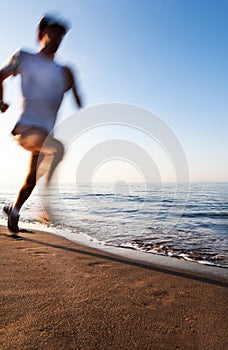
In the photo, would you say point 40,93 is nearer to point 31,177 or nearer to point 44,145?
point 44,145

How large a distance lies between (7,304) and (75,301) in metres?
0.36

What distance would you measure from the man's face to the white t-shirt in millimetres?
172

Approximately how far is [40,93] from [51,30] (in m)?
0.73

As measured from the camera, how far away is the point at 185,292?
5.76 ft

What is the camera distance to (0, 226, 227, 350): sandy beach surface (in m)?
1.11

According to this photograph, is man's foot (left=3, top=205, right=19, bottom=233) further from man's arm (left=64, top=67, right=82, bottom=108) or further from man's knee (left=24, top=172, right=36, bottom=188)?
man's arm (left=64, top=67, right=82, bottom=108)

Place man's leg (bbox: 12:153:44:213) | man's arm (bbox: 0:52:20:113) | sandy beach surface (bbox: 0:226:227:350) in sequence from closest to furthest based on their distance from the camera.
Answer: sandy beach surface (bbox: 0:226:227:350)
man's arm (bbox: 0:52:20:113)
man's leg (bbox: 12:153:44:213)

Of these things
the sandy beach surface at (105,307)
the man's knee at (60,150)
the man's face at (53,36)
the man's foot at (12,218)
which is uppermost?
the man's face at (53,36)

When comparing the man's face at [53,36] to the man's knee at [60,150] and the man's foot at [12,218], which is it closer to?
the man's knee at [60,150]

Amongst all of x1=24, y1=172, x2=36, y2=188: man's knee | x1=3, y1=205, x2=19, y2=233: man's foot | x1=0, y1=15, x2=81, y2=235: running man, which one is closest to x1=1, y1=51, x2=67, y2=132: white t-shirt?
x1=0, y1=15, x2=81, y2=235: running man

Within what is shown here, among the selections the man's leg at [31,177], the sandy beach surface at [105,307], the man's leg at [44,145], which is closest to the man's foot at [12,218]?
the man's leg at [31,177]

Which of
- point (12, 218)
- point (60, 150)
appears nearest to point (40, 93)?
point (60, 150)

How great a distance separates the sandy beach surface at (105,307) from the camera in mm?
1111

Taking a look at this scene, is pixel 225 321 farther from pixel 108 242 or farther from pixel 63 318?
pixel 108 242
